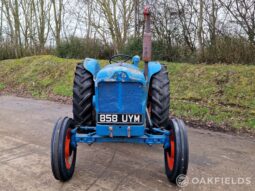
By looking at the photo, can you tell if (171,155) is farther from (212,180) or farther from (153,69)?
(153,69)

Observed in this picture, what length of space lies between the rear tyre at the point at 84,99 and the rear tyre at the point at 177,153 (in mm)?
1263

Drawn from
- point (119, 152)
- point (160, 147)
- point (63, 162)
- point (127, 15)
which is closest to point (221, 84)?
point (160, 147)

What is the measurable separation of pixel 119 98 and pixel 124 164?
0.98 metres

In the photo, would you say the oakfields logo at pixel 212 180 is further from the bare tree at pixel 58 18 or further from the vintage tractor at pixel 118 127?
the bare tree at pixel 58 18

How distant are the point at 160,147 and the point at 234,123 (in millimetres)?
2181

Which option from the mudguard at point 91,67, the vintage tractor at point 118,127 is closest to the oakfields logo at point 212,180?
the vintage tractor at point 118,127

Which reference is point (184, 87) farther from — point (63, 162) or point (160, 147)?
point (63, 162)

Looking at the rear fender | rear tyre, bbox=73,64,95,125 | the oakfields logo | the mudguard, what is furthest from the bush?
rear tyre, bbox=73,64,95,125

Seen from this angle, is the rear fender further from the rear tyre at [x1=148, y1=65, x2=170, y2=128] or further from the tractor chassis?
the tractor chassis

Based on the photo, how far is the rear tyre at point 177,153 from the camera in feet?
9.63

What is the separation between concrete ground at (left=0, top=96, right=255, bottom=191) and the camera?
124 inches

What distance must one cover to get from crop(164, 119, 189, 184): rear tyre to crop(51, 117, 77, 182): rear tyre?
114 cm

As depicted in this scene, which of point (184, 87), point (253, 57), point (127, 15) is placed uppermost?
point (127, 15)

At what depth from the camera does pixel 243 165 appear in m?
3.75
